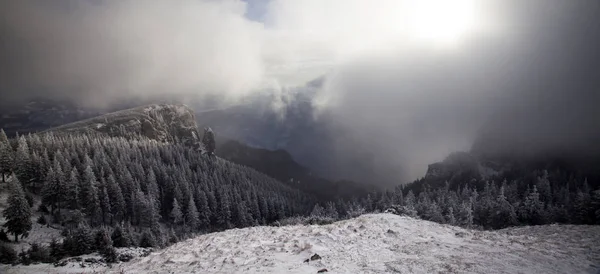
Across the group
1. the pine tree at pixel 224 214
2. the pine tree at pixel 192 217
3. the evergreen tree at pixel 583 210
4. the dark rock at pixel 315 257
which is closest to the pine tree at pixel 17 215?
the pine tree at pixel 192 217

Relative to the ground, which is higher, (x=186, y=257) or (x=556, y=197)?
(x=186, y=257)

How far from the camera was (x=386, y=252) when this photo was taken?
2359 centimetres

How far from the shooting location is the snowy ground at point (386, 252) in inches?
813

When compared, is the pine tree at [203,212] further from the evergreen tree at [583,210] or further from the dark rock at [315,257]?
the evergreen tree at [583,210]

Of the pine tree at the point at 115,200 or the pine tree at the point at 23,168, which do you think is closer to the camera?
the pine tree at the point at 23,168

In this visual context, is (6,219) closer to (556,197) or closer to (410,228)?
(410,228)

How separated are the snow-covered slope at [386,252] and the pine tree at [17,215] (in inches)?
1583

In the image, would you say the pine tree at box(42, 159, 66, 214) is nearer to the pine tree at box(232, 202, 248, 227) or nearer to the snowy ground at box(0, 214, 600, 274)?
the pine tree at box(232, 202, 248, 227)

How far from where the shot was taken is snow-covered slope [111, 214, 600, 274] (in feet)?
67.7

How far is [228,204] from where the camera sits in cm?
11238

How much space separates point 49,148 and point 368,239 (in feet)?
406

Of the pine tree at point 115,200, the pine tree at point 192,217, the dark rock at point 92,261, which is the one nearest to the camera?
the dark rock at point 92,261

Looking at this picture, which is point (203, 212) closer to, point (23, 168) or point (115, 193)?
point (115, 193)

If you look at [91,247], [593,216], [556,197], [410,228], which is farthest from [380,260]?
[556,197]
